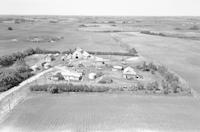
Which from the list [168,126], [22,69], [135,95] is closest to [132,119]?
[168,126]

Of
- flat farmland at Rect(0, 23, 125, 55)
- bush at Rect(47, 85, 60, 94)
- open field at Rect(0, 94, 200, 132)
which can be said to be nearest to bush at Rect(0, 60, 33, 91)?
open field at Rect(0, 94, 200, 132)

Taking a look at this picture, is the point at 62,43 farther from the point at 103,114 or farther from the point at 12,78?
the point at 103,114

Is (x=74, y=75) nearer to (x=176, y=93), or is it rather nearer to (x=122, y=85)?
(x=122, y=85)

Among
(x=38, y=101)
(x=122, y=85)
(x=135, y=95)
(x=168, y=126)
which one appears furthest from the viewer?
(x=122, y=85)

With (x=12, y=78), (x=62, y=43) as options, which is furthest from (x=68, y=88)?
(x=62, y=43)

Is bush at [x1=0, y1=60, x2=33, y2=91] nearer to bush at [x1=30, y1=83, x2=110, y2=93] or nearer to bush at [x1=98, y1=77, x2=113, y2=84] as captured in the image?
bush at [x1=30, y1=83, x2=110, y2=93]

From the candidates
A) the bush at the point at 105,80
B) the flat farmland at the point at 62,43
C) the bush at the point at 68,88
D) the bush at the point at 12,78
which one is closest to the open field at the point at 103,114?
the bush at the point at 68,88

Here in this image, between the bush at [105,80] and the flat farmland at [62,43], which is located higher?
the flat farmland at [62,43]

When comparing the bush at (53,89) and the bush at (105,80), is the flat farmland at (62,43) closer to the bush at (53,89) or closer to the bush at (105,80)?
the bush at (105,80)
